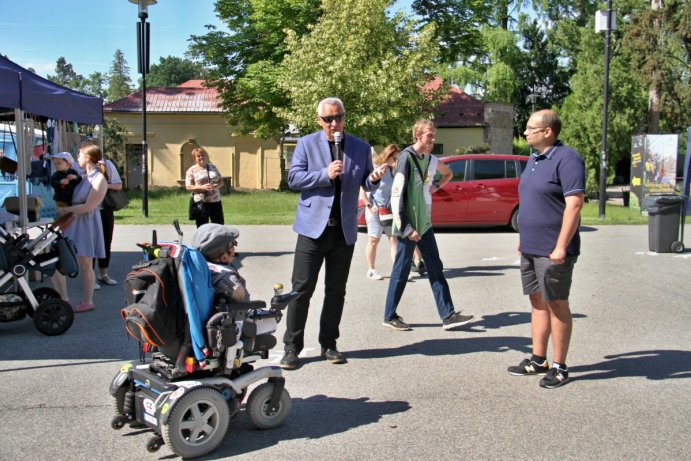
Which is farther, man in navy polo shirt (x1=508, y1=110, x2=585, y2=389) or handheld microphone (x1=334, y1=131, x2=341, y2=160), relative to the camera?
handheld microphone (x1=334, y1=131, x2=341, y2=160)

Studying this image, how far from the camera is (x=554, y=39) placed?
5394 cm

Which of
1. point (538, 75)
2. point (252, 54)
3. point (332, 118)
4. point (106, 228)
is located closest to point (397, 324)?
point (332, 118)

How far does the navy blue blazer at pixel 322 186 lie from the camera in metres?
5.31

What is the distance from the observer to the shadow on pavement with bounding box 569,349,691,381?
5309 mm

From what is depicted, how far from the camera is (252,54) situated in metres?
33.7

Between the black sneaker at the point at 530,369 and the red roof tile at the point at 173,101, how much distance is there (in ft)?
116

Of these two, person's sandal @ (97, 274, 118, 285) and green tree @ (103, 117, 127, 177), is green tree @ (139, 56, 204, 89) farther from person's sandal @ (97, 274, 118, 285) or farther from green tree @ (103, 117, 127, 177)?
person's sandal @ (97, 274, 118, 285)

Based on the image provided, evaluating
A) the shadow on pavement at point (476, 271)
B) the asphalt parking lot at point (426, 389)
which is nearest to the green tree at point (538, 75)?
the shadow on pavement at point (476, 271)

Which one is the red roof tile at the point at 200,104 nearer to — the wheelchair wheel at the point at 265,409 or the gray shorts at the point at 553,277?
the gray shorts at the point at 553,277

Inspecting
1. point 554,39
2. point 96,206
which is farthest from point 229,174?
point 96,206

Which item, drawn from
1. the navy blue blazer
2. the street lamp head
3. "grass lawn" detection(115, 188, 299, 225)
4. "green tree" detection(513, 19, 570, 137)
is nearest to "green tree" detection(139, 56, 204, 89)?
"green tree" detection(513, 19, 570, 137)

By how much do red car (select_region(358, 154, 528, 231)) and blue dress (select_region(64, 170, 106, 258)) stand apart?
26.1ft

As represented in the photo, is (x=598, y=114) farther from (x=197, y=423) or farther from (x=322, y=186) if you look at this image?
(x=197, y=423)

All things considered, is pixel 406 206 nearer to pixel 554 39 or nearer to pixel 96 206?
pixel 96 206
